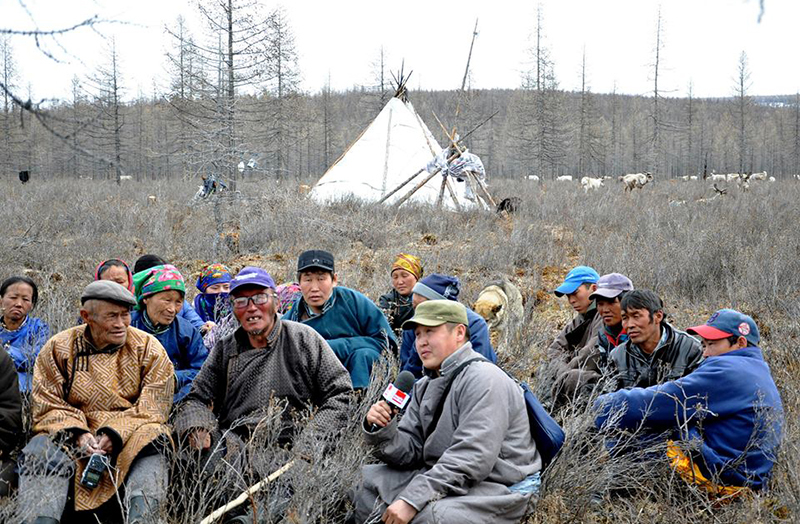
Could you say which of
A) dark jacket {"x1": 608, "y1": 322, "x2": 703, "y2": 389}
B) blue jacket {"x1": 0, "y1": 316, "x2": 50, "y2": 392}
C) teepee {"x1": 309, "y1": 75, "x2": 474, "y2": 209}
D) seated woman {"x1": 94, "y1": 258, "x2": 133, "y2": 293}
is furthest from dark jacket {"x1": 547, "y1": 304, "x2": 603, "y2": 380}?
teepee {"x1": 309, "y1": 75, "x2": 474, "y2": 209}

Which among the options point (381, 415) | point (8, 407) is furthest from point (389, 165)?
point (381, 415)

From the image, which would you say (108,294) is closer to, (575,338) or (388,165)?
(575,338)

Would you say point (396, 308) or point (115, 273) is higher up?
point (115, 273)

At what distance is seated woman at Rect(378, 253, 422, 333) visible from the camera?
5.30 meters

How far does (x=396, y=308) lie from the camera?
5430 millimetres

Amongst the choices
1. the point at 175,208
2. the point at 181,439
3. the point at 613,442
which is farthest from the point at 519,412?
the point at 175,208

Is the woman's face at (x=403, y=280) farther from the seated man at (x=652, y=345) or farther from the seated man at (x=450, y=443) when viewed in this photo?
the seated man at (x=450, y=443)

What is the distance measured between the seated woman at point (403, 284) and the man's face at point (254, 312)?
193 cm

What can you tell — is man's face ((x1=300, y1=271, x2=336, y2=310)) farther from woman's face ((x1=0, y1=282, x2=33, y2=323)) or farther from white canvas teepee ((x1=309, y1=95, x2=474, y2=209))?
white canvas teepee ((x1=309, y1=95, x2=474, y2=209))

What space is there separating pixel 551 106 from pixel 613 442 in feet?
102

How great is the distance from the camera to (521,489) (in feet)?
8.82

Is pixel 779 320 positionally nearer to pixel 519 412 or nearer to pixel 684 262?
pixel 684 262

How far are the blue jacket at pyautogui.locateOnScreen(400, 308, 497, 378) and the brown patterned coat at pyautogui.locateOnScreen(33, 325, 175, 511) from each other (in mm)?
1461

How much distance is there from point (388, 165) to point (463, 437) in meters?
13.2
